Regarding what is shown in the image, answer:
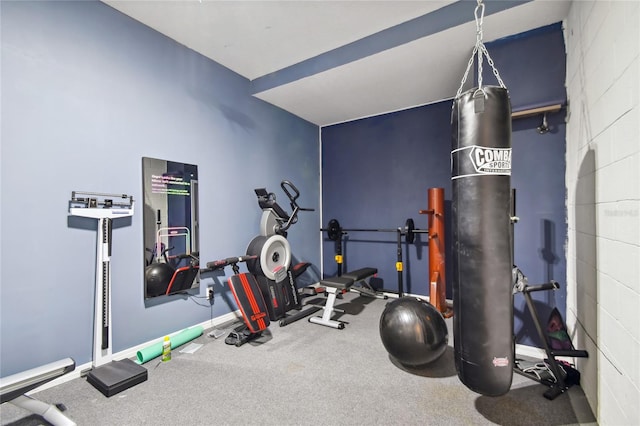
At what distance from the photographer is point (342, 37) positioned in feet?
9.60

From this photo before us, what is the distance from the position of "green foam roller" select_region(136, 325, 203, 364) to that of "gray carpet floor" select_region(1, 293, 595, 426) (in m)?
0.06

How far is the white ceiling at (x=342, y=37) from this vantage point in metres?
2.43

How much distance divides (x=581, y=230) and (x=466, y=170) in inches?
52.5

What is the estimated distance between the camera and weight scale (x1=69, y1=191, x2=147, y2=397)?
2.12 meters

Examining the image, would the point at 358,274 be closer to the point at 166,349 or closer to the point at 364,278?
the point at 364,278

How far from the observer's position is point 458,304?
1.42 meters

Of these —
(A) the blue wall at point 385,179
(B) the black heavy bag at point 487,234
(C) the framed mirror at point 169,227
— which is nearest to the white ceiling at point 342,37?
(A) the blue wall at point 385,179

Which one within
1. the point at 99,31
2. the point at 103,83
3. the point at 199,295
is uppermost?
the point at 99,31

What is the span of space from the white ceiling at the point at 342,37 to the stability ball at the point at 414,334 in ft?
7.78

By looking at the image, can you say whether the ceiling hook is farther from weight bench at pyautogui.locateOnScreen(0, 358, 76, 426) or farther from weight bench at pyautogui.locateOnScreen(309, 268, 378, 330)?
weight bench at pyautogui.locateOnScreen(0, 358, 76, 426)

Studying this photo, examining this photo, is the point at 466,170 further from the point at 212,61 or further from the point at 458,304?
the point at 212,61

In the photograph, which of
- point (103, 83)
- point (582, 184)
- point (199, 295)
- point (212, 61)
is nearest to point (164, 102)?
point (103, 83)

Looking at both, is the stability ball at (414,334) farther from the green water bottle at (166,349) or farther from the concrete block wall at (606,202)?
the green water bottle at (166,349)

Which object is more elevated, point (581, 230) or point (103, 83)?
point (103, 83)
